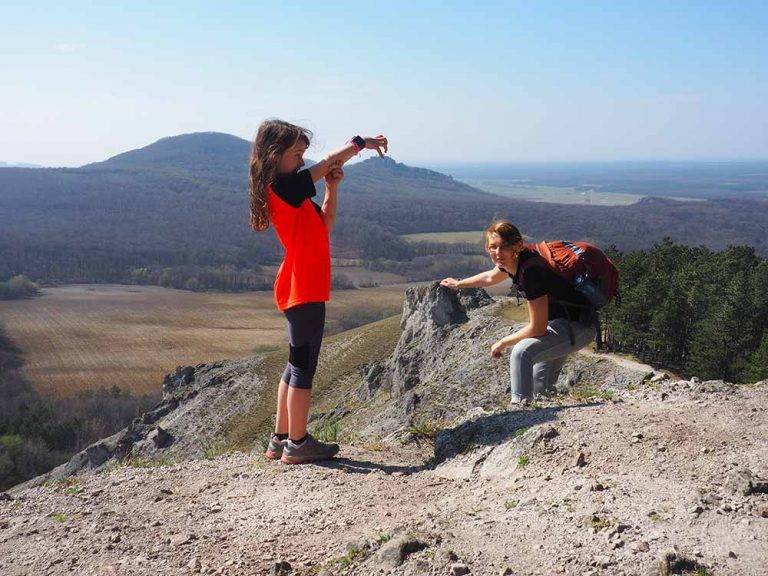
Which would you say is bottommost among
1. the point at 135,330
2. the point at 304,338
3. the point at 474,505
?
the point at 135,330

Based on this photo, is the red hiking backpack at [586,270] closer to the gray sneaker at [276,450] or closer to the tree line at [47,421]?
the gray sneaker at [276,450]

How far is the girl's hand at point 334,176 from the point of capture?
6422 mm

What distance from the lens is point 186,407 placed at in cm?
4984

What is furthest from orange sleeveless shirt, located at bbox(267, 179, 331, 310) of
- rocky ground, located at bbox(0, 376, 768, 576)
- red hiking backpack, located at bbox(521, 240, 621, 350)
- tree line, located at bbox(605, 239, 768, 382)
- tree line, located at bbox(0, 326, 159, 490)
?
tree line, located at bbox(0, 326, 159, 490)

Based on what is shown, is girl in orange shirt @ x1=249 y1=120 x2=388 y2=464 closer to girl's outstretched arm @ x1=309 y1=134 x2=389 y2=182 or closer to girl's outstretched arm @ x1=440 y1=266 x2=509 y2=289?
girl's outstretched arm @ x1=309 y1=134 x2=389 y2=182

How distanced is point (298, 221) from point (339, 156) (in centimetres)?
74

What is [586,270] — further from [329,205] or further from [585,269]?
[329,205]

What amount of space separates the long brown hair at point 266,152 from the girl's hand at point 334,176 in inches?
15.6

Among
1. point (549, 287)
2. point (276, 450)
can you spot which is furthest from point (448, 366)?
point (549, 287)

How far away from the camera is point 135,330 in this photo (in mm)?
100875

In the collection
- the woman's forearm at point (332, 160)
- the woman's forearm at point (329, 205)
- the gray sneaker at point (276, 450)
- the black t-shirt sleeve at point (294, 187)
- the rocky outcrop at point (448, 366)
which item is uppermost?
the woman's forearm at point (332, 160)

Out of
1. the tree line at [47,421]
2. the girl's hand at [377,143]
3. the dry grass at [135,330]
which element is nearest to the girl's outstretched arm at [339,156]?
the girl's hand at [377,143]

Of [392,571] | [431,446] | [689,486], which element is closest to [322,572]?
[392,571]

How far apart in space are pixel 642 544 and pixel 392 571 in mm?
1555
